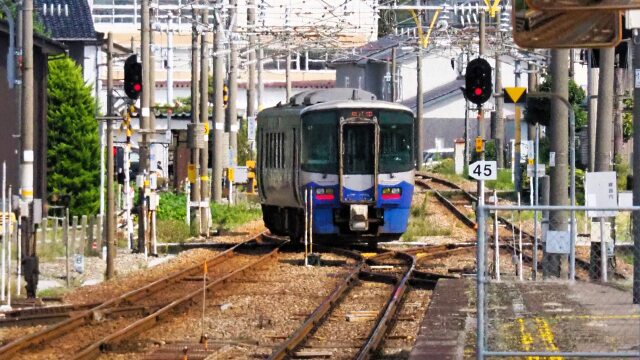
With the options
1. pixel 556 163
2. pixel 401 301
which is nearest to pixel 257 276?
pixel 401 301

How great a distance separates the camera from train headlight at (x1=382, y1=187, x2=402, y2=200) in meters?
26.7

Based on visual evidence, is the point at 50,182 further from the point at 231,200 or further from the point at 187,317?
the point at 187,317

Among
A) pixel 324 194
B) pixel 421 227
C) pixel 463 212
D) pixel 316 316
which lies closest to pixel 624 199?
pixel 316 316

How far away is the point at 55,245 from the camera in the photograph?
87.3 ft

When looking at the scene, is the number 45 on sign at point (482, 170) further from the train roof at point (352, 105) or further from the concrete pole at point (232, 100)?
the concrete pole at point (232, 100)

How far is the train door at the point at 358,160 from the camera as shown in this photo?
87.1 feet

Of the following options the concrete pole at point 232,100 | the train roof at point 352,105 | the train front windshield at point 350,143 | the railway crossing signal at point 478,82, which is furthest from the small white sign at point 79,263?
the concrete pole at point 232,100

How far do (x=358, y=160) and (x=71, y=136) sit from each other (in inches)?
651

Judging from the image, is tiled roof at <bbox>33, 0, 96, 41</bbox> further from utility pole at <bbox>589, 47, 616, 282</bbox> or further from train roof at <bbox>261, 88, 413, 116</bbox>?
utility pole at <bbox>589, 47, 616, 282</bbox>

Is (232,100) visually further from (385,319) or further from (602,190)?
(385,319)

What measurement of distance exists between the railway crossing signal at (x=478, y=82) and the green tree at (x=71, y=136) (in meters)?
17.9

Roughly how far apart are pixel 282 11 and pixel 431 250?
996cm

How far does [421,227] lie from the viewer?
3388 centimetres

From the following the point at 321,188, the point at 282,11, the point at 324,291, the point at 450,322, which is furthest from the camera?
the point at 282,11
